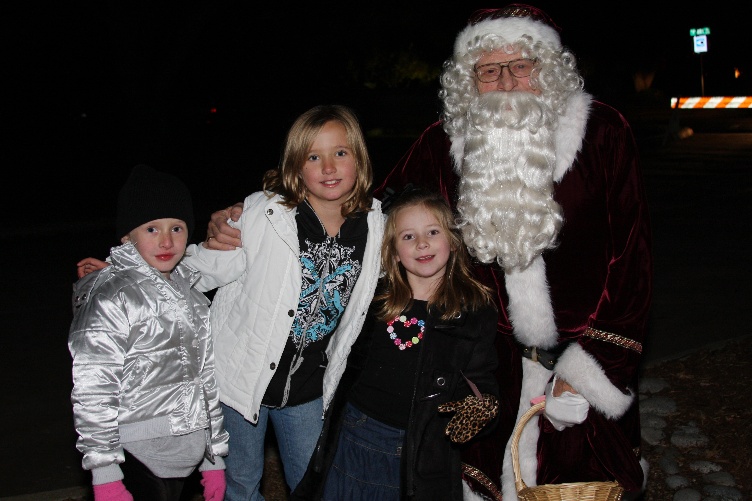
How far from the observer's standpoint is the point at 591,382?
321 cm

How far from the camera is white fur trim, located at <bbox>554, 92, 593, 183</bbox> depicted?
3301 millimetres

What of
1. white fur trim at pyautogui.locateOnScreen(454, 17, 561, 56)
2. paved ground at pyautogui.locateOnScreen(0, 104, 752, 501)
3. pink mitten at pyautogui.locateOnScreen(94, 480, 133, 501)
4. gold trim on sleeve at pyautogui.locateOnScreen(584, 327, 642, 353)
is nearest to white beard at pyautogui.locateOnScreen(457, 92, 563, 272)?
white fur trim at pyautogui.locateOnScreen(454, 17, 561, 56)

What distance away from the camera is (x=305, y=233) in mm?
3354

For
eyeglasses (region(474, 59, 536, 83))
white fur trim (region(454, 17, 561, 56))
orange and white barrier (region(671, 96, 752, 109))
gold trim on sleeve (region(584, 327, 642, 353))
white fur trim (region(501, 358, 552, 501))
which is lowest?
orange and white barrier (region(671, 96, 752, 109))

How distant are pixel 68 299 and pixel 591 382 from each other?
22.6 ft

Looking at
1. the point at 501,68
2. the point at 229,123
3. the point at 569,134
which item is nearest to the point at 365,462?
the point at 569,134

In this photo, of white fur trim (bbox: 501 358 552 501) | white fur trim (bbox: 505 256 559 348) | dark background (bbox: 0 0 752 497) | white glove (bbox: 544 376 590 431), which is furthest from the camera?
dark background (bbox: 0 0 752 497)

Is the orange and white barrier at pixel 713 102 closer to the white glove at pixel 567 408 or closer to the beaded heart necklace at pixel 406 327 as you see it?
the white glove at pixel 567 408

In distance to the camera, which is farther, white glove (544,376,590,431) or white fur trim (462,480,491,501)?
white fur trim (462,480,491,501)

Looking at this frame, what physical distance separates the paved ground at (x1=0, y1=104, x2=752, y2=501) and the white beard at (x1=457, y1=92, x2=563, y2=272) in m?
2.68

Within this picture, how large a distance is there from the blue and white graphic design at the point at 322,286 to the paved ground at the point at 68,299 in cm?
196

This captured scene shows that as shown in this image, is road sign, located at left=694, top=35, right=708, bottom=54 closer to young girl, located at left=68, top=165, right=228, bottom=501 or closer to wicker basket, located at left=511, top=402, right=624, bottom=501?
wicker basket, located at left=511, top=402, right=624, bottom=501

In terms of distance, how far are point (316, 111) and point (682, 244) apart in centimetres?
836

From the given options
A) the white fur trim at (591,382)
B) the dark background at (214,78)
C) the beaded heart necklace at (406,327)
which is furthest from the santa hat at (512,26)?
the dark background at (214,78)
